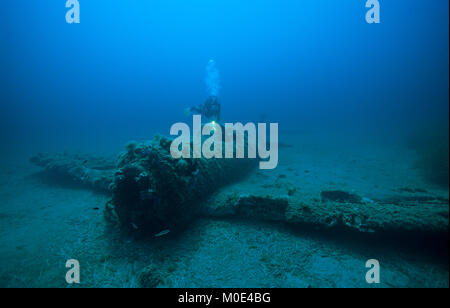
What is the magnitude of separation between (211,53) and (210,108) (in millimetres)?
159951

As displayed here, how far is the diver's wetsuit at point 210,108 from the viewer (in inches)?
412

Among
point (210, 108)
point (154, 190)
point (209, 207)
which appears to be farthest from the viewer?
point (210, 108)

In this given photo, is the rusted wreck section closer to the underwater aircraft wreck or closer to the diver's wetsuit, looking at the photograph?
the underwater aircraft wreck

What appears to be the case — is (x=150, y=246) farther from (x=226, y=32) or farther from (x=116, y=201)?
(x=226, y=32)

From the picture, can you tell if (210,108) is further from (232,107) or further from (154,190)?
(232,107)

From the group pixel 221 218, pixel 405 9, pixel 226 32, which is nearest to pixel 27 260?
pixel 221 218

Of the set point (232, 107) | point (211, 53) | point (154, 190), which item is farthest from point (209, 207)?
point (211, 53)

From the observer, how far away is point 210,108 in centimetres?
1057

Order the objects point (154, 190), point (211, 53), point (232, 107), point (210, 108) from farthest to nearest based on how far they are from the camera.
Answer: point (211, 53) < point (232, 107) < point (210, 108) < point (154, 190)

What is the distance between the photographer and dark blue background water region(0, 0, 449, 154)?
9438cm

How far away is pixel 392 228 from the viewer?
2.94 metres

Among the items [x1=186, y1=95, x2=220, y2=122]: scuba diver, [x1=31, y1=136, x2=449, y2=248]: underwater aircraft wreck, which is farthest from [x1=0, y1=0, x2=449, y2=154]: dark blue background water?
[x1=31, y1=136, x2=449, y2=248]: underwater aircraft wreck
